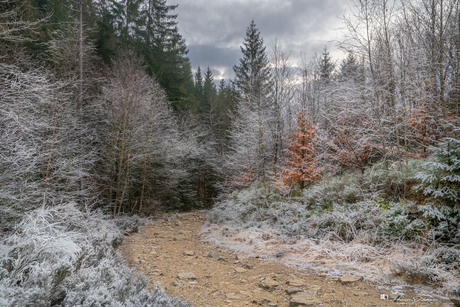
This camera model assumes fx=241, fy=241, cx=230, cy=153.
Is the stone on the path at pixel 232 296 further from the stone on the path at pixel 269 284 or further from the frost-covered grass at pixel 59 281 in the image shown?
the frost-covered grass at pixel 59 281

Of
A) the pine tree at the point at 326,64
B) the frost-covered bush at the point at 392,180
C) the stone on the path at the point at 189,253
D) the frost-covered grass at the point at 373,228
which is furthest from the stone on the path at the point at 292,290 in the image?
the pine tree at the point at 326,64

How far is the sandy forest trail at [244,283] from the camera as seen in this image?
3.31 metres

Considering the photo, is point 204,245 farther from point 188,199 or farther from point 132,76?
point 188,199

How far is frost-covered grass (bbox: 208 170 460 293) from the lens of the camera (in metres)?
3.89

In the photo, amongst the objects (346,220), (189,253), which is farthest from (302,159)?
(189,253)

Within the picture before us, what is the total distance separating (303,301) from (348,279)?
3.87 ft

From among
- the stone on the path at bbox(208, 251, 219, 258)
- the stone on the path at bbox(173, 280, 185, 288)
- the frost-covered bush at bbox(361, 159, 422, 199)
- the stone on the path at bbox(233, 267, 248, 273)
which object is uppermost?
the frost-covered bush at bbox(361, 159, 422, 199)

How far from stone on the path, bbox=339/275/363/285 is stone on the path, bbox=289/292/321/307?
2.77 feet

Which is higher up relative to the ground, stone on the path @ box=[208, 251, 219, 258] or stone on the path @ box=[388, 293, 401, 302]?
stone on the path @ box=[388, 293, 401, 302]

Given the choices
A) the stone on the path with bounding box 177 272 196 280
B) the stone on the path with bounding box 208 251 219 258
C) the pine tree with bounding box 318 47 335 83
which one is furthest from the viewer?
the pine tree with bounding box 318 47 335 83

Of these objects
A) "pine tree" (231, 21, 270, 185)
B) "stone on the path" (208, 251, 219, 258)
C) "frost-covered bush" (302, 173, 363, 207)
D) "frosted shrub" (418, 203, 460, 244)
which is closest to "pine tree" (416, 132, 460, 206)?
"frosted shrub" (418, 203, 460, 244)

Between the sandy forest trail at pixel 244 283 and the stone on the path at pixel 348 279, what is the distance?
0.8 inches

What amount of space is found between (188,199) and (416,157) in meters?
13.5

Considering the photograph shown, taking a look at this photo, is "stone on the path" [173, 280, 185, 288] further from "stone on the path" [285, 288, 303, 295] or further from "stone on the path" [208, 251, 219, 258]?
"stone on the path" [208, 251, 219, 258]
